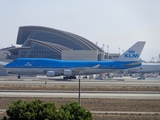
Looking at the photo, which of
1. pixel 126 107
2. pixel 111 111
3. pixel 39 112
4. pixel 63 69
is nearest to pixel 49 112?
pixel 39 112

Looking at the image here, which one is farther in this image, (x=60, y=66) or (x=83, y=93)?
(x=60, y=66)

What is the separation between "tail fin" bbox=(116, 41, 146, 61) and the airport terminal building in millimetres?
31274

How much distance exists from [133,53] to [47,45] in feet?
155

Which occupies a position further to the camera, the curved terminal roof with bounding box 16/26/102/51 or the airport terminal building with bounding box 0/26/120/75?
the curved terminal roof with bounding box 16/26/102/51

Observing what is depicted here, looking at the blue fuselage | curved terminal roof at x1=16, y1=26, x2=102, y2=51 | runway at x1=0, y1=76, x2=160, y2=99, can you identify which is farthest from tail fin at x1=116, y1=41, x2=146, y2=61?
curved terminal roof at x1=16, y1=26, x2=102, y2=51

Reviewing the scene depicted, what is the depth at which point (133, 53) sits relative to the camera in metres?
72.3

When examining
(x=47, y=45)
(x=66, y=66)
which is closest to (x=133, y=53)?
(x=66, y=66)

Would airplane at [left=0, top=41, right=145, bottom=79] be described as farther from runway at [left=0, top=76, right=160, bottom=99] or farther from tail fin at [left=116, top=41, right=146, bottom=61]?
runway at [left=0, top=76, right=160, bottom=99]

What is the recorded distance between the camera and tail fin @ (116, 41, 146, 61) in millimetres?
71000

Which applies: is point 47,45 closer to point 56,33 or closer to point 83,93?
point 56,33

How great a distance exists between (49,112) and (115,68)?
5384 centimetres

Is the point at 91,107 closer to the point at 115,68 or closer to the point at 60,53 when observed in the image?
the point at 115,68

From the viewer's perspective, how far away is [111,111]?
24438 mm

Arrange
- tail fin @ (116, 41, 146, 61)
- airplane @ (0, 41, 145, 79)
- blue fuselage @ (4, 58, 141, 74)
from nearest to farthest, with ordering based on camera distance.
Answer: airplane @ (0, 41, 145, 79)
blue fuselage @ (4, 58, 141, 74)
tail fin @ (116, 41, 146, 61)
